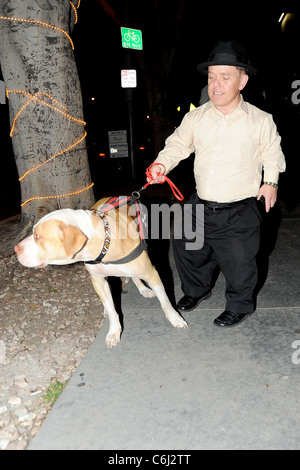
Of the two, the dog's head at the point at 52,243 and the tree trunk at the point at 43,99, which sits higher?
the tree trunk at the point at 43,99

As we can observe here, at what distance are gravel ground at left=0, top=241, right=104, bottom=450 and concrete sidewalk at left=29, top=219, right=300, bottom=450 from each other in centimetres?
16

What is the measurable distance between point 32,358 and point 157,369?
3.46 ft

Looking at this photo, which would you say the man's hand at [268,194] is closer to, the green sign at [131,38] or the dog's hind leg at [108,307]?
the dog's hind leg at [108,307]

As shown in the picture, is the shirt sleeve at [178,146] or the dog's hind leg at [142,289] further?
the dog's hind leg at [142,289]

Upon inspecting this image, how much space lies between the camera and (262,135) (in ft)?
9.41

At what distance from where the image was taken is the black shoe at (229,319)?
3.19 metres

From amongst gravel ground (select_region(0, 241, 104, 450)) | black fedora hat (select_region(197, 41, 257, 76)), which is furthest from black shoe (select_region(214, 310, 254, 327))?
black fedora hat (select_region(197, 41, 257, 76))

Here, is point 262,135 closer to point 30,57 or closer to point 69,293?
point 69,293

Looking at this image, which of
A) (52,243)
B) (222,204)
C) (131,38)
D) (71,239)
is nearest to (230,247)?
(222,204)

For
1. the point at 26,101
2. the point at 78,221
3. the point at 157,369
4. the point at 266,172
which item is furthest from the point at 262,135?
the point at 26,101

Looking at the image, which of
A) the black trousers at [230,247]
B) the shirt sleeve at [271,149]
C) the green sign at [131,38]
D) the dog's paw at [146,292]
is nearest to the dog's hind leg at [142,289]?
the dog's paw at [146,292]

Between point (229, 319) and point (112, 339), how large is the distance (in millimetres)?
1035

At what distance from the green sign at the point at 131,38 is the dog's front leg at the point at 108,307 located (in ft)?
30.1

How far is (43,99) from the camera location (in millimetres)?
4285
